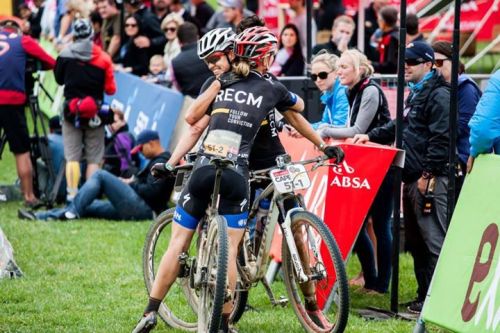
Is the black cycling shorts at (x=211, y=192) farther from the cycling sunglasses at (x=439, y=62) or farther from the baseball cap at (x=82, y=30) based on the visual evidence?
the baseball cap at (x=82, y=30)

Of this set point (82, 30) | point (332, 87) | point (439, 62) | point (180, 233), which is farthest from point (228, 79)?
point (82, 30)

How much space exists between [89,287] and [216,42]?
2848 mm

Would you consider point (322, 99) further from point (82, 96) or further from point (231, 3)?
point (231, 3)

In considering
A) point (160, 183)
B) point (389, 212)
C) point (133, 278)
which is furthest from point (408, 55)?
point (160, 183)

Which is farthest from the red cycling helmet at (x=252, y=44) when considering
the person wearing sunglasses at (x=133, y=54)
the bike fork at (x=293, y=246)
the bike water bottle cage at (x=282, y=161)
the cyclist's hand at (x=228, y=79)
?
the person wearing sunglasses at (x=133, y=54)

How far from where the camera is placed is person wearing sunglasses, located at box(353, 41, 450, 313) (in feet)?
27.1

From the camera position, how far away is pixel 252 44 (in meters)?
7.33

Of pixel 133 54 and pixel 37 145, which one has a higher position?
pixel 133 54

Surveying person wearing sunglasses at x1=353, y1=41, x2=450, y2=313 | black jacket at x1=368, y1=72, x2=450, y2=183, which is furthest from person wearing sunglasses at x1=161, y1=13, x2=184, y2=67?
black jacket at x1=368, y1=72, x2=450, y2=183

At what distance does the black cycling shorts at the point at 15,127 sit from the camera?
13.7 metres

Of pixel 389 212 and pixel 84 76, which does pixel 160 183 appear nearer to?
pixel 84 76

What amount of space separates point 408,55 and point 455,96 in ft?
2.77

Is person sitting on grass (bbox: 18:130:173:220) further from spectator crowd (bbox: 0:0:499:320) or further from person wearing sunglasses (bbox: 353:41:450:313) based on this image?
person wearing sunglasses (bbox: 353:41:450:313)

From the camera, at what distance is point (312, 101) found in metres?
11.2
